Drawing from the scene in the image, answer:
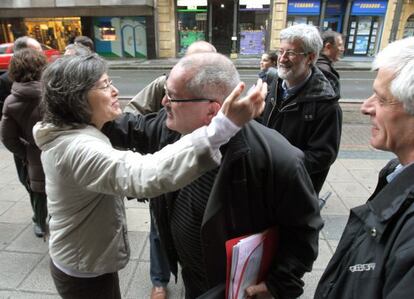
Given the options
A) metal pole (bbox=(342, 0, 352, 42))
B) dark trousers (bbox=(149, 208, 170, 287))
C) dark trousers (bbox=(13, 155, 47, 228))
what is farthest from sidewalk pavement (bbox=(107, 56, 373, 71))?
dark trousers (bbox=(149, 208, 170, 287))

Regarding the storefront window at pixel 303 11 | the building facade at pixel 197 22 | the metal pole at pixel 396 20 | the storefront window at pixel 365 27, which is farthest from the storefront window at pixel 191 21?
the metal pole at pixel 396 20

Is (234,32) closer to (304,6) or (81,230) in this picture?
(304,6)

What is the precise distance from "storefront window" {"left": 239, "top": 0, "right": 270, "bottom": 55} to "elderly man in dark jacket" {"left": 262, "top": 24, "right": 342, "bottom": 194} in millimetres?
→ 18157

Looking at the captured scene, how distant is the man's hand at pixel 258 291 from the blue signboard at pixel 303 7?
2033cm

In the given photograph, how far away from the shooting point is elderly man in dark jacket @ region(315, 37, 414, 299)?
1.08 metres

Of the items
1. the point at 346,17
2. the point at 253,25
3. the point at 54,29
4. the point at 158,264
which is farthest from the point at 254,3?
the point at 158,264

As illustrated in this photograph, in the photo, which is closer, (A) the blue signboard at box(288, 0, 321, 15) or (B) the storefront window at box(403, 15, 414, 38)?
(B) the storefront window at box(403, 15, 414, 38)

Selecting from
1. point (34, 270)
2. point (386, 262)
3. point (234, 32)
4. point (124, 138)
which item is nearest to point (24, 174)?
point (34, 270)

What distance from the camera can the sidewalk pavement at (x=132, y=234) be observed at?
293 cm

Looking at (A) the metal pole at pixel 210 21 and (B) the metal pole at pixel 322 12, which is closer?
(B) the metal pole at pixel 322 12

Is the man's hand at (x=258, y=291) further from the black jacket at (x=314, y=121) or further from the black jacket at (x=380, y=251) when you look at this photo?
the black jacket at (x=314, y=121)

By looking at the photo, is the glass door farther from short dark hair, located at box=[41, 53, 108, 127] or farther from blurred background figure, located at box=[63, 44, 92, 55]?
short dark hair, located at box=[41, 53, 108, 127]

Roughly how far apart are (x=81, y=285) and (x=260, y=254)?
1015mm

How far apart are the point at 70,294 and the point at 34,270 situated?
1.54 meters
